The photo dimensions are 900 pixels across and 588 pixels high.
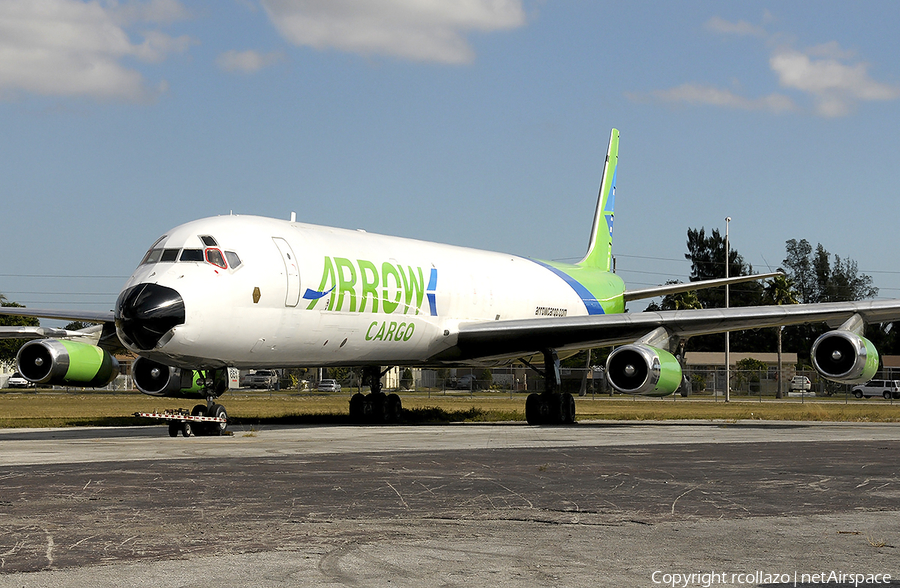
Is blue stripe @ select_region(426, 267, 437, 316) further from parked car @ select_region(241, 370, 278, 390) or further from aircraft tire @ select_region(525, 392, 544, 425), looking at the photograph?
parked car @ select_region(241, 370, 278, 390)

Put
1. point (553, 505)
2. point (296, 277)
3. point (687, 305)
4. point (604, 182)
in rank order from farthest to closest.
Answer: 1. point (687, 305)
2. point (604, 182)
3. point (296, 277)
4. point (553, 505)

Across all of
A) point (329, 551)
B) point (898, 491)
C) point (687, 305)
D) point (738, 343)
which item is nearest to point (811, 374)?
point (687, 305)

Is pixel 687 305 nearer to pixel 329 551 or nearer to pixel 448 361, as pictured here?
pixel 448 361

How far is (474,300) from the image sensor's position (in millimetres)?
27719

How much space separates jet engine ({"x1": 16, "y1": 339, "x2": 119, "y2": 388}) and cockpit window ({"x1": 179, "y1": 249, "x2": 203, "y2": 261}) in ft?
13.2

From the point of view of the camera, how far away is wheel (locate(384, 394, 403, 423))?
96.2 ft

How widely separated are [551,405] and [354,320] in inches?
268

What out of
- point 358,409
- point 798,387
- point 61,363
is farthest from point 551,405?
point 798,387

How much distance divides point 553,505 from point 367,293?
1366cm

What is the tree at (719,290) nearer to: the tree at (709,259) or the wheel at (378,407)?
the tree at (709,259)

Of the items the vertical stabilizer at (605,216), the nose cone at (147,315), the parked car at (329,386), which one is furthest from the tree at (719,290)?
the nose cone at (147,315)

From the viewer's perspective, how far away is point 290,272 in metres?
20.9

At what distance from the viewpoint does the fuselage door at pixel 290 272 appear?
68.0 feet

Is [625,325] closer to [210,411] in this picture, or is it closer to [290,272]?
[290,272]
